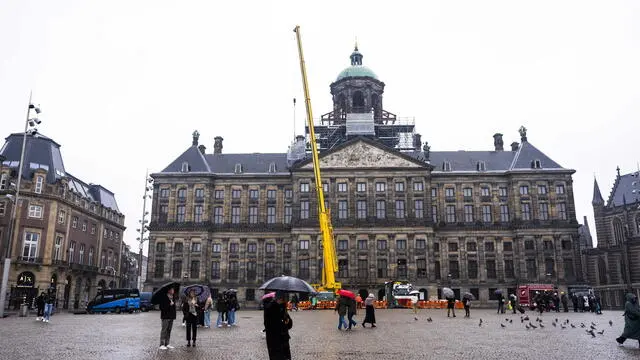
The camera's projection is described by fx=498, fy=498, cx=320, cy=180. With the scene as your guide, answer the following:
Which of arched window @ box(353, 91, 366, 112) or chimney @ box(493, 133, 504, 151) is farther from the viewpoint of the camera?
chimney @ box(493, 133, 504, 151)

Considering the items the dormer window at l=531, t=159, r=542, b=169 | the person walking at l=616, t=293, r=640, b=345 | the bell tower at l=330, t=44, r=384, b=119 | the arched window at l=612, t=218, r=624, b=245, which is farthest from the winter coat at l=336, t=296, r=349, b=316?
the arched window at l=612, t=218, r=624, b=245

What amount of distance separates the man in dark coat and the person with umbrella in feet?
23.2

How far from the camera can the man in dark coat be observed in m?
9.39

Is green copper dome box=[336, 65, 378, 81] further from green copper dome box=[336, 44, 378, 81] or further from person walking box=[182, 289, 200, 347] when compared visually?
person walking box=[182, 289, 200, 347]

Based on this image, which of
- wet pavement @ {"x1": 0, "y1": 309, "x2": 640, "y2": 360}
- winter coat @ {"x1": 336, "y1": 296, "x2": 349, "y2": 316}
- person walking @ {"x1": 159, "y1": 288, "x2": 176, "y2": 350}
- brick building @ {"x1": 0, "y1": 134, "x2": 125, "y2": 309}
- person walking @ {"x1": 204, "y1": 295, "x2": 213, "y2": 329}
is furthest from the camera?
brick building @ {"x1": 0, "y1": 134, "x2": 125, "y2": 309}

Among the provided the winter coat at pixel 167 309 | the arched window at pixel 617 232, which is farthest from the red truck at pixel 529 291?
the winter coat at pixel 167 309

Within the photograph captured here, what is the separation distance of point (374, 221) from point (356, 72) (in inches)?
974

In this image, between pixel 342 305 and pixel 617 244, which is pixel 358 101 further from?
pixel 342 305

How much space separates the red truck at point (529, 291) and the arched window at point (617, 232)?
23.7 metres

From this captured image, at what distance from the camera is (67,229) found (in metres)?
58.7

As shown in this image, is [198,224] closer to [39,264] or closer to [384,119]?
[39,264]

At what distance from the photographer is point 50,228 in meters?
54.7

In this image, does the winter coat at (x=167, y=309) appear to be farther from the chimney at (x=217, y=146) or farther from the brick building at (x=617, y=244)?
the brick building at (x=617, y=244)

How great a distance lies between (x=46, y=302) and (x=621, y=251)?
76313mm
